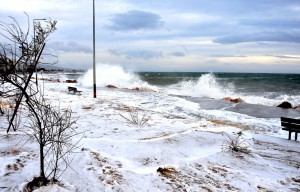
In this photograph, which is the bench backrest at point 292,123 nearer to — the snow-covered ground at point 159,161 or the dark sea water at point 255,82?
the snow-covered ground at point 159,161

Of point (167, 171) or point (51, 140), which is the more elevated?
point (51, 140)

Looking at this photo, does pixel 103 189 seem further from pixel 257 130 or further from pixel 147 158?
pixel 257 130

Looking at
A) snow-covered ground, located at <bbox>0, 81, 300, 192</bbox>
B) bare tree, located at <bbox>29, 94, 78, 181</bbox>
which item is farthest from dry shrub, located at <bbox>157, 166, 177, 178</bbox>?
bare tree, located at <bbox>29, 94, 78, 181</bbox>

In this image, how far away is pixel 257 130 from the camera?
1195 centimetres

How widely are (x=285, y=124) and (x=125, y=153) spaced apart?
21.7 ft

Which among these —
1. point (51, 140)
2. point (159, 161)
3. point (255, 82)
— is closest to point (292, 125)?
point (159, 161)

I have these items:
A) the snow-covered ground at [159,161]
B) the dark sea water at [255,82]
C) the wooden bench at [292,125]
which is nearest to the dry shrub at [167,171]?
the snow-covered ground at [159,161]

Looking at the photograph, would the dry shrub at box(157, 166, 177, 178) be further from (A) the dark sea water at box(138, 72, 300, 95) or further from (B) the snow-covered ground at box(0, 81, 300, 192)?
(A) the dark sea water at box(138, 72, 300, 95)

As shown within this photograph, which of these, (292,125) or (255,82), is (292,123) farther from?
(255,82)

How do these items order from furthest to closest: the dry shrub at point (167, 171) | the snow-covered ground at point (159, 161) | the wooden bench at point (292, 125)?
the wooden bench at point (292, 125), the dry shrub at point (167, 171), the snow-covered ground at point (159, 161)

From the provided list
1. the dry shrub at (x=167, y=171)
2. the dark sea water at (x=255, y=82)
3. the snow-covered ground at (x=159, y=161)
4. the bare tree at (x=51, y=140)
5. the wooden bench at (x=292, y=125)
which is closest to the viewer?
the bare tree at (x=51, y=140)

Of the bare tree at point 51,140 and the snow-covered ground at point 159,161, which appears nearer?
the bare tree at point 51,140

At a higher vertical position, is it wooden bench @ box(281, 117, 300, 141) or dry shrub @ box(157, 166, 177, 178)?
wooden bench @ box(281, 117, 300, 141)

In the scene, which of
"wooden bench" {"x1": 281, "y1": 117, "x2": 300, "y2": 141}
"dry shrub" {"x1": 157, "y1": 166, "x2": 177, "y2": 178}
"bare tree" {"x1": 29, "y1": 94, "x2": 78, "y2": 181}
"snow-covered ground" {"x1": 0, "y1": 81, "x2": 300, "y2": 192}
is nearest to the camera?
"bare tree" {"x1": 29, "y1": 94, "x2": 78, "y2": 181}
